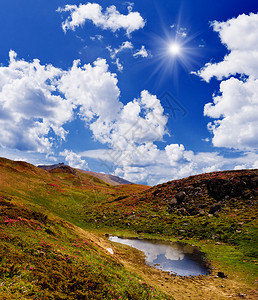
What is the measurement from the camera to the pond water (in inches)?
970

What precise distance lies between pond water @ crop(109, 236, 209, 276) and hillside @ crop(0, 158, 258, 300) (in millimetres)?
1899

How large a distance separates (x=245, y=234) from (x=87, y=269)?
31.8 meters

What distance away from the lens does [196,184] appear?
62750mm

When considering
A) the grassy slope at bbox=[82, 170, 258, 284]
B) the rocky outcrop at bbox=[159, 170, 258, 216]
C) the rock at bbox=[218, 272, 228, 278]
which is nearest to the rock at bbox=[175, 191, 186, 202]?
the rocky outcrop at bbox=[159, 170, 258, 216]

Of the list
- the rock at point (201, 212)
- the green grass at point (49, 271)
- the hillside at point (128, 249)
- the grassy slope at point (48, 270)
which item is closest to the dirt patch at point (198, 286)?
the hillside at point (128, 249)

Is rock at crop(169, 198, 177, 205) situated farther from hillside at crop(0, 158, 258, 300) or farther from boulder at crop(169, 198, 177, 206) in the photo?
hillside at crop(0, 158, 258, 300)

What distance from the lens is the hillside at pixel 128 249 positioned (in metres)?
12.9

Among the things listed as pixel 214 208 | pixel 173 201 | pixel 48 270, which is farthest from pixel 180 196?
pixel 48 270

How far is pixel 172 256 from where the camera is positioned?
97.2 feet

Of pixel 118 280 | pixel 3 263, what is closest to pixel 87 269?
pixel 118 280

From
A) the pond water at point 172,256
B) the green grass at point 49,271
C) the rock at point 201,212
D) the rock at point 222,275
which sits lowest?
the pond water at point 172,256

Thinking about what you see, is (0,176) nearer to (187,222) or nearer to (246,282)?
(187,222)

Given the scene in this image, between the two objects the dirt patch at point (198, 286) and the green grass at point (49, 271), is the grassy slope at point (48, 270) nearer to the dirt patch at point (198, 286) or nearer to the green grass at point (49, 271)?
the green grass at point (49, 271)

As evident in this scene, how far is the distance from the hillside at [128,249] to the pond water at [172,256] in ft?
6.23
